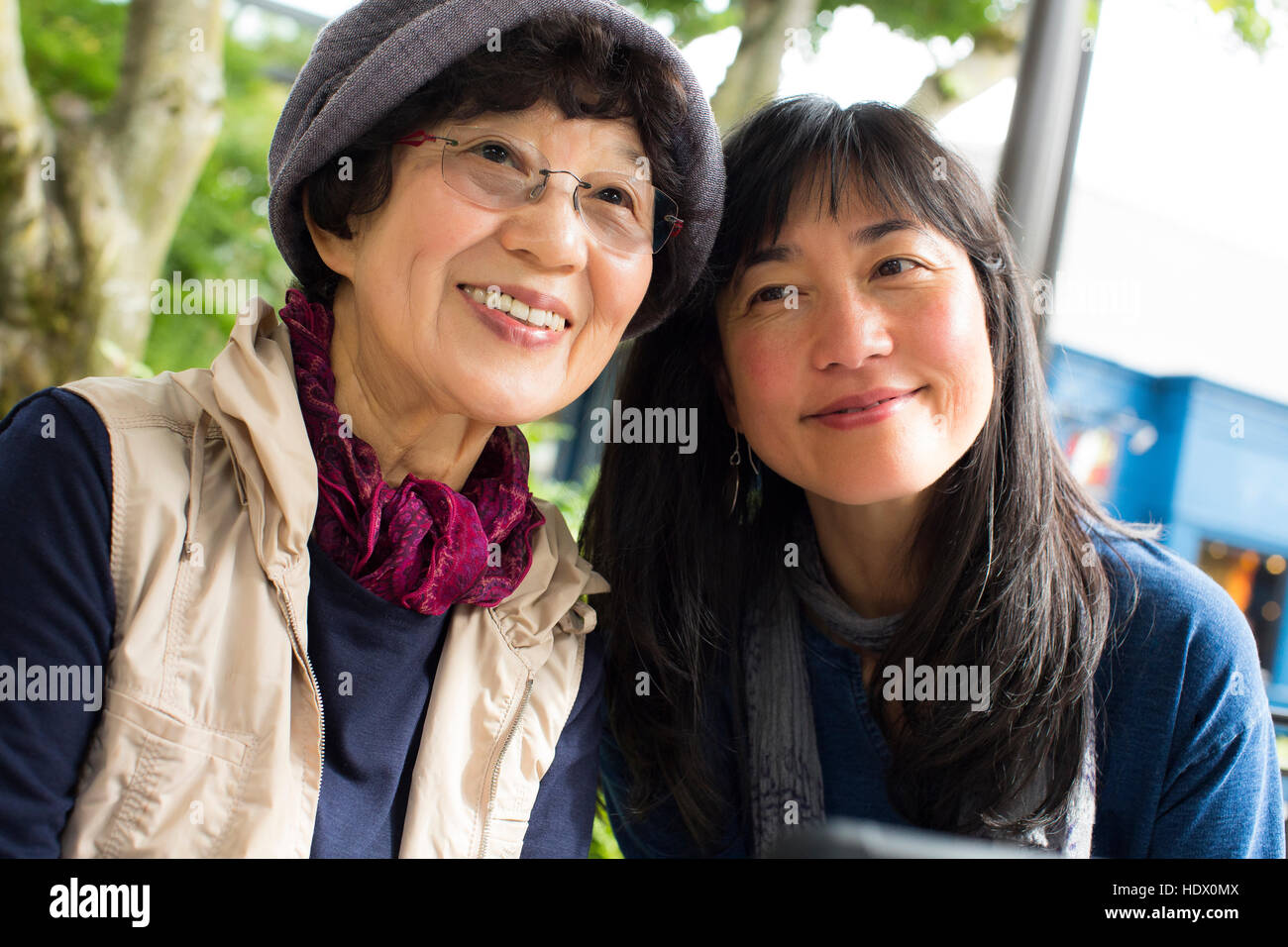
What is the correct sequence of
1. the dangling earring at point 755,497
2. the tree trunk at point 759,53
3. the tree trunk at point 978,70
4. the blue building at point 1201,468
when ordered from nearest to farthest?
the dangling earring at point 755,497, the tree trunk at point 759,53, the blue building at point 1201,468, the tree trunk at point 978,70

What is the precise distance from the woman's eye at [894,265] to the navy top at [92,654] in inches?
34.6

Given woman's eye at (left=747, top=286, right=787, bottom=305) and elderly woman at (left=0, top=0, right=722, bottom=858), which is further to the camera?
woman's eye at (left=747, top=286, right=787, bottom=305)

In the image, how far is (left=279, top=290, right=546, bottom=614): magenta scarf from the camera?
4.87 feet

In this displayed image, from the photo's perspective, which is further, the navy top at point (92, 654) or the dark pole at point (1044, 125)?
the dark pole at point (1044, 125)

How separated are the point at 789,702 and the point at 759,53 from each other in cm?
277

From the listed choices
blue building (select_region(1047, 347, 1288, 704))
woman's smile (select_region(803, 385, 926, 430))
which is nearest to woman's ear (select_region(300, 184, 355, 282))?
woman's smile (select_region(803, 385, 926, 430))

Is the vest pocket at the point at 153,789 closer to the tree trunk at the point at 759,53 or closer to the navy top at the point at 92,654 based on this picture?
the navy top at the point at 92,654

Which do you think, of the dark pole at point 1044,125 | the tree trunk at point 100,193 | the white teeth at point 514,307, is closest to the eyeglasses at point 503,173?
the white teeth at point 514,307

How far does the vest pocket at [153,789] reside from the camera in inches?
49.4

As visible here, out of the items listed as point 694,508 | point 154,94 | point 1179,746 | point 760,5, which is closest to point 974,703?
point 1179,746

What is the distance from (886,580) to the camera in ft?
6.27

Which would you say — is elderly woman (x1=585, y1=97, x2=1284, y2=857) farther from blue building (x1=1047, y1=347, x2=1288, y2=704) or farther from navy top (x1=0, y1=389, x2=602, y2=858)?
blue building (x1=1047, y1=347, x2=1288, y2=704)

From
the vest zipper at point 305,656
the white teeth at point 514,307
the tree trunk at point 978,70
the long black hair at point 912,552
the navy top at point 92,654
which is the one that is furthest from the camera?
the tree trunk at point 978,70
